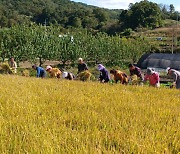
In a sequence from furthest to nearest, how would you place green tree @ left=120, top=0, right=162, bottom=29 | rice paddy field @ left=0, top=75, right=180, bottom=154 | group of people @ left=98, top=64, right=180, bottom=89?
green tree @ left=120, top=0, right=162, bottom=29, group of people @ left=98, top=64, right=180, bottom=89, rice paddy field @ left=0, top=75, right=180, bottom=154

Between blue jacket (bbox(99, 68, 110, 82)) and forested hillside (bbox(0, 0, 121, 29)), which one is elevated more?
forested hillside (bbox(0, 0, 121, 29))

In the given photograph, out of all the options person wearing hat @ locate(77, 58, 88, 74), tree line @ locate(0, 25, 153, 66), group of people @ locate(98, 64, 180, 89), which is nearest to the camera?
group of people @ locate(98, 64, 180, 89)

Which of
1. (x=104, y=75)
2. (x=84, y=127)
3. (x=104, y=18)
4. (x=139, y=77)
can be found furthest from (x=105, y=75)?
(x=104, y=18)

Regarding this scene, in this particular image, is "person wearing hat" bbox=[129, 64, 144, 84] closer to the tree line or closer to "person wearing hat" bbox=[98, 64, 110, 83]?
"person wearing hat" bbox=[98, 64, 110, 83]

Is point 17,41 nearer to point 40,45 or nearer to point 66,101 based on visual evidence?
point 40,45

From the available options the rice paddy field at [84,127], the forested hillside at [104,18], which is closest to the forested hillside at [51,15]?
the forested hillside at [104,18]

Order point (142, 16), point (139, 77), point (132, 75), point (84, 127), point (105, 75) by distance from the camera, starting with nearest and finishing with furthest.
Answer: point (84, 127) → point (105, 75) → point (139, 77) → point (132, 75) → point (142, 16)

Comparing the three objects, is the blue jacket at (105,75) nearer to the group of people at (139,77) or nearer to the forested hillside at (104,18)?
the group of people at (139,77)

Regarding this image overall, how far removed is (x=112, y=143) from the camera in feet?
10.6

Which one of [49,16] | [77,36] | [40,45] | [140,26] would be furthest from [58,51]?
[49,16]

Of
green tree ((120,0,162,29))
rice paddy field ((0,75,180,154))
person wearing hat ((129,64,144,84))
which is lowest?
person wearing hat ((129,64,144,84))

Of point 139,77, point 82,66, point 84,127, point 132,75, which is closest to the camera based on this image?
point 84,127

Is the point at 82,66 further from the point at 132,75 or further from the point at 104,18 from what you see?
the point at 104,18

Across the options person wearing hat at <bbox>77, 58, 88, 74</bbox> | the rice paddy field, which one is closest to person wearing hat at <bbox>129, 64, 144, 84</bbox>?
person wearing hat at <bbox>77, 58, 88, 74</bbox>
